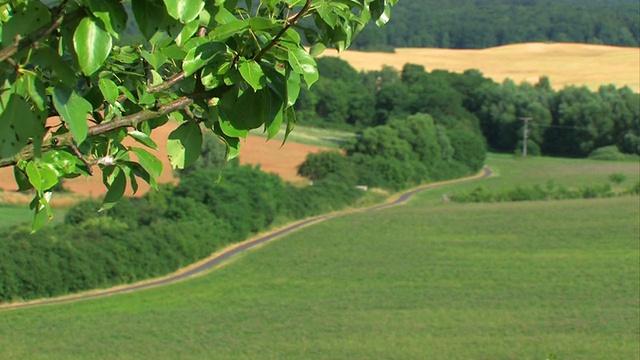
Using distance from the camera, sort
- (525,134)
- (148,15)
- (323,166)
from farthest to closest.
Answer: (525,134), (323,166), (148,15)

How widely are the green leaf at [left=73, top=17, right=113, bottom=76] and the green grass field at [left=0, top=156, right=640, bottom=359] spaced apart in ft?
44.5

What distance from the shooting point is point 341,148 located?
5447cm

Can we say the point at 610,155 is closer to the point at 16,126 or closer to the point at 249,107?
the point at 249,107

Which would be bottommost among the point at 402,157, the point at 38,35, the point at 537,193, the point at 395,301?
the point at 537,193

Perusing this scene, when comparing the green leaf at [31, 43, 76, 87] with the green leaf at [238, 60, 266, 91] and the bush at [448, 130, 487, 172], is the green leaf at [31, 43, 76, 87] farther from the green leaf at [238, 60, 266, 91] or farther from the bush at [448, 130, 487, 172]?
the bush at [448, 130, 487, 172]

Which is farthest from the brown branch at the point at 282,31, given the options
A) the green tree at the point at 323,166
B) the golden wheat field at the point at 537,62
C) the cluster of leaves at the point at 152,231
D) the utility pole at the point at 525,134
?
the golden wheat field at the point at 537,62

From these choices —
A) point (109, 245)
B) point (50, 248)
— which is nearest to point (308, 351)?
point (50, 248)

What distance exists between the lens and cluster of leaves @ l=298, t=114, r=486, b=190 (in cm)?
4800

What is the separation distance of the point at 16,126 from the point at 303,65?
1.82 ft

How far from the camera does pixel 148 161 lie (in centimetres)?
218

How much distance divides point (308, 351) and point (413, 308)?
18.2 feet

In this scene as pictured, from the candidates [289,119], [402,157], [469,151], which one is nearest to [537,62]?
[469,151]

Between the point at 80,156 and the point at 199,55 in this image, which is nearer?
the point at 199,55

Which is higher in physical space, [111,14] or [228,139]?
[111,14]
